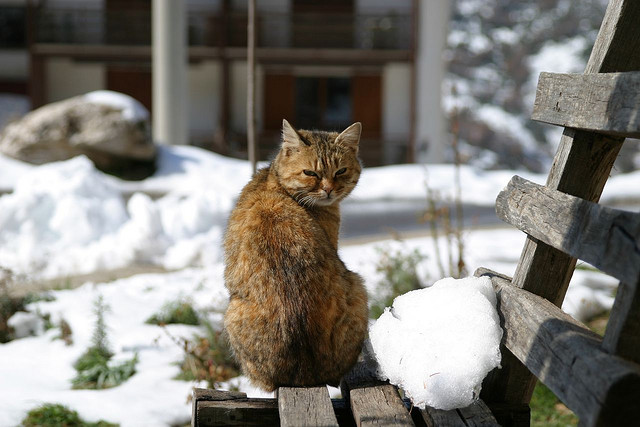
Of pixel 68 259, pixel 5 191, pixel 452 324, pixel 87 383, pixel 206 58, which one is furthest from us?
pixel 206 58

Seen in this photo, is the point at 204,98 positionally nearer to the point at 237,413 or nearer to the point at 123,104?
the point at 123,104

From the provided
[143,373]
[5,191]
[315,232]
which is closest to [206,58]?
[5,191]

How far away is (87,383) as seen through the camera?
4.70 metres

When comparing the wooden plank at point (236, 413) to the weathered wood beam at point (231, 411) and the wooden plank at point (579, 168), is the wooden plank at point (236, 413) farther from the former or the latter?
the wooden plank at point (579, 168)

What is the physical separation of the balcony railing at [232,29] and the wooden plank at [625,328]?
2067 cm

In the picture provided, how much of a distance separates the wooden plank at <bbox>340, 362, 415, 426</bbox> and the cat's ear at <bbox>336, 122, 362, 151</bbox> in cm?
111

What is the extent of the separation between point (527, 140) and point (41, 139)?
99.9ft

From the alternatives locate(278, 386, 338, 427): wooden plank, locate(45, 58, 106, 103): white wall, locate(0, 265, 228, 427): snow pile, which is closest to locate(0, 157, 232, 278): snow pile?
locate(0, 265, 228, 427): snow pile

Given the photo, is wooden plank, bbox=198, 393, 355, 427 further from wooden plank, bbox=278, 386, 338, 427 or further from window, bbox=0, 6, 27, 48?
window, bbox=0, 6, 27, 48

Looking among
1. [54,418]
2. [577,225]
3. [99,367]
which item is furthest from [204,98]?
[577,225]

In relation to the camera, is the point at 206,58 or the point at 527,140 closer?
the point at 206,58

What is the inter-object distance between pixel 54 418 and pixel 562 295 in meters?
2.83

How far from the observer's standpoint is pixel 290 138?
3.36 meters

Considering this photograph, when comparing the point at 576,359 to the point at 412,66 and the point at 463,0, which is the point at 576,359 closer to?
the point at 412,66
